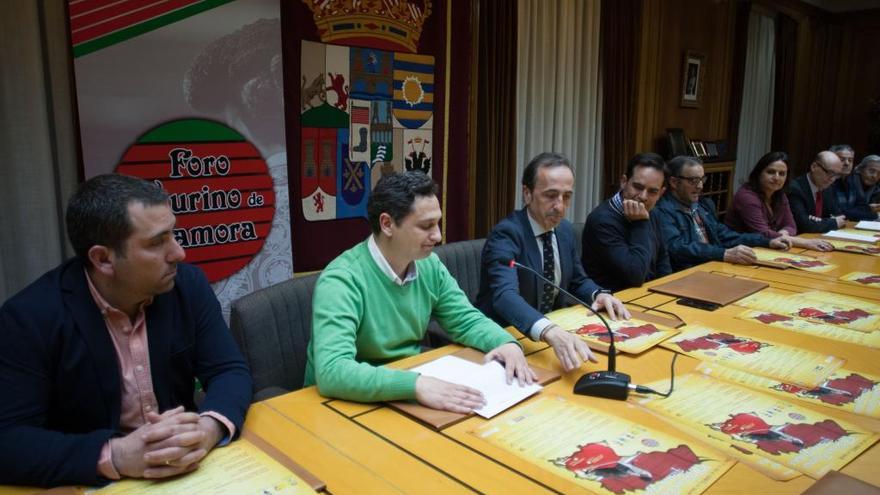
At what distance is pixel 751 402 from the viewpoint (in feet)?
4.35

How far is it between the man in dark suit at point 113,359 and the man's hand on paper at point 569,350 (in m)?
0.74

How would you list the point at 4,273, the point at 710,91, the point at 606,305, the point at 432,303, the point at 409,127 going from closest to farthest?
the point at 432,303
the point at 606,305
the point at 4,273
the point at 409,127
the point at 710,91

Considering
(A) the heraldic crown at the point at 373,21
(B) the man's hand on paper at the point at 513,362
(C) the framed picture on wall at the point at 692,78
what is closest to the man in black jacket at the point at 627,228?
(B) the man's hand on paper at the point at 513,362

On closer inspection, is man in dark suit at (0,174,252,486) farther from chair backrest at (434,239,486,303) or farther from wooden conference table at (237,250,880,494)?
chair backrest at (434,239,486,303)

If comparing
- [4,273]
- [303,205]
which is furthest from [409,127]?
[4,273]

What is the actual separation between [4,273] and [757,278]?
291cm

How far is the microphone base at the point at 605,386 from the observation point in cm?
133

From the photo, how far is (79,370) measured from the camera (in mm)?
1143

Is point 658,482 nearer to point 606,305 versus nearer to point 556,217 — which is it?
point 606,305

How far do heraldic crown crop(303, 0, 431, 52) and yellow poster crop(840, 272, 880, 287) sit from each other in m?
2.28

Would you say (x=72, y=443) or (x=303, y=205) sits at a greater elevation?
(x=303, y=205)

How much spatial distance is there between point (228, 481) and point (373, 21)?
2.46m

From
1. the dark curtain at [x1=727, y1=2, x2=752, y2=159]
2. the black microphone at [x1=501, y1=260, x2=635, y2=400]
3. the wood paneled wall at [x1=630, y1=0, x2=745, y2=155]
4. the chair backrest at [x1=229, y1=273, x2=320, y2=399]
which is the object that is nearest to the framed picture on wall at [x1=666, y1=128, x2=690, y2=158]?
the wood paneled wall at [x1=630, y1=0, x2=745, y2=155]

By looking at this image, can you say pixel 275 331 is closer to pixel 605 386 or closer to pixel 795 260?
pixel 605 386
